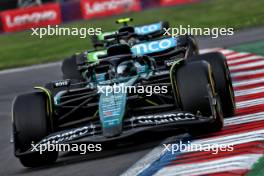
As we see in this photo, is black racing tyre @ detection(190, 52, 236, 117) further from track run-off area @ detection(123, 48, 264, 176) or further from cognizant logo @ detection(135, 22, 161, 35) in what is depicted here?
cognizant logo @ detection(135, 22, 161, 35)

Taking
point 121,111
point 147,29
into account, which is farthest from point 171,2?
point 121,111

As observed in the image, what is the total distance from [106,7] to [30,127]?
2819 cm

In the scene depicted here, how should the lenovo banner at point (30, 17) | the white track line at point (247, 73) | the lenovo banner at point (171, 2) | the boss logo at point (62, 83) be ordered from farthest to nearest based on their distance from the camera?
the lenovo banner at point (171, 2) < the lenovo banner at point (30, 17) < the white track line at point (247, 73) < the boss logo at point (62, 83)

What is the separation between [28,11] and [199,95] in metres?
28.4

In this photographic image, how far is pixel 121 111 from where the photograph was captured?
9484 millimetres

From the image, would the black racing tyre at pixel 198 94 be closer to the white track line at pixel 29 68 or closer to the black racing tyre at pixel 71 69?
the black racing tyre at pixel 71 69

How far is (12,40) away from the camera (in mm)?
34625

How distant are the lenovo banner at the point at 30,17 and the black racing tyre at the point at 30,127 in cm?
2708

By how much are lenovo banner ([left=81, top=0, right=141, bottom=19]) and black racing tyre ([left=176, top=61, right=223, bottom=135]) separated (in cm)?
2741

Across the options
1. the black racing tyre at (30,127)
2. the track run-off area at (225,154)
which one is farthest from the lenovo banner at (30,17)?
the black racing tyre at (30,127)

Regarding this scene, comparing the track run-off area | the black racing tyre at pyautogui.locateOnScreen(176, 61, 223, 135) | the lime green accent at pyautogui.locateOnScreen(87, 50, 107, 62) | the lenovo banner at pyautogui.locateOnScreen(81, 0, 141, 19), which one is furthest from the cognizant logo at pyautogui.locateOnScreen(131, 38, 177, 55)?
the lenovo banner at pyautogui.locateOnScreen(81, 0, 141, 19)

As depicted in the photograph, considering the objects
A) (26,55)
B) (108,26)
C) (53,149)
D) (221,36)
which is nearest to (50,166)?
(53,149)

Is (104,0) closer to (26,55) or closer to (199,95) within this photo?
(26,55)

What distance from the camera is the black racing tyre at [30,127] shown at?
381 inches
